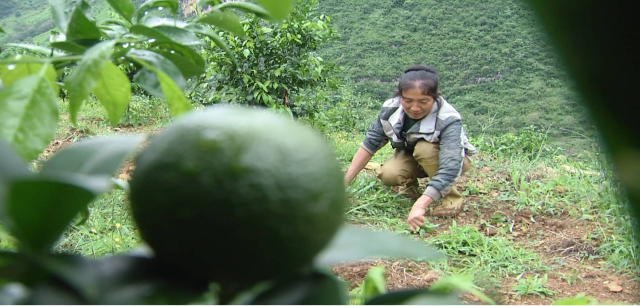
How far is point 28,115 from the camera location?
1.36 ft

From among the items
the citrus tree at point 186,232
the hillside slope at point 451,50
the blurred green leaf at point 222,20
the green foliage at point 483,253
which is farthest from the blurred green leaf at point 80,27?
the hillside slope at point 451,50

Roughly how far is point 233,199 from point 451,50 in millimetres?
12733

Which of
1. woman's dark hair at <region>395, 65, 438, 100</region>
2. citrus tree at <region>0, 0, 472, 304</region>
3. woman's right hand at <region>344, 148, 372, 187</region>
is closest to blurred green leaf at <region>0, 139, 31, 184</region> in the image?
citrus tree at <region>0, 0, 472, 304</region>

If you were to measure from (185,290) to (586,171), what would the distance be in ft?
14.7

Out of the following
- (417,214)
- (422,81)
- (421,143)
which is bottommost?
(417,214)

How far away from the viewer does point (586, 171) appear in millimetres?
4145

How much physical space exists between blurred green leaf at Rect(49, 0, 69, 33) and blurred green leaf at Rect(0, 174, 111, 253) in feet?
1.25

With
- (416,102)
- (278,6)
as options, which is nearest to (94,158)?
(278,6)

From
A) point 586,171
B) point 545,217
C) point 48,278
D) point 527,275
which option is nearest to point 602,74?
point 48,278

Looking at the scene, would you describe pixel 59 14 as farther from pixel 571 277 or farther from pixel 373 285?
pixel 571 277

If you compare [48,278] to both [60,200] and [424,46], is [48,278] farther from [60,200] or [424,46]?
[424,46]

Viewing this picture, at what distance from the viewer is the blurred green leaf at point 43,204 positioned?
26 cm

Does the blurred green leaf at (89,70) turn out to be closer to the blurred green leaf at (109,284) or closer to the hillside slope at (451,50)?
the blurred green leaf at (109,284)

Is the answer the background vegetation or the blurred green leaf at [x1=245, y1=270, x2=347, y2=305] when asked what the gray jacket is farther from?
the blurred green leaf at [x1=245, y1=270, x2=347, y2=305]
